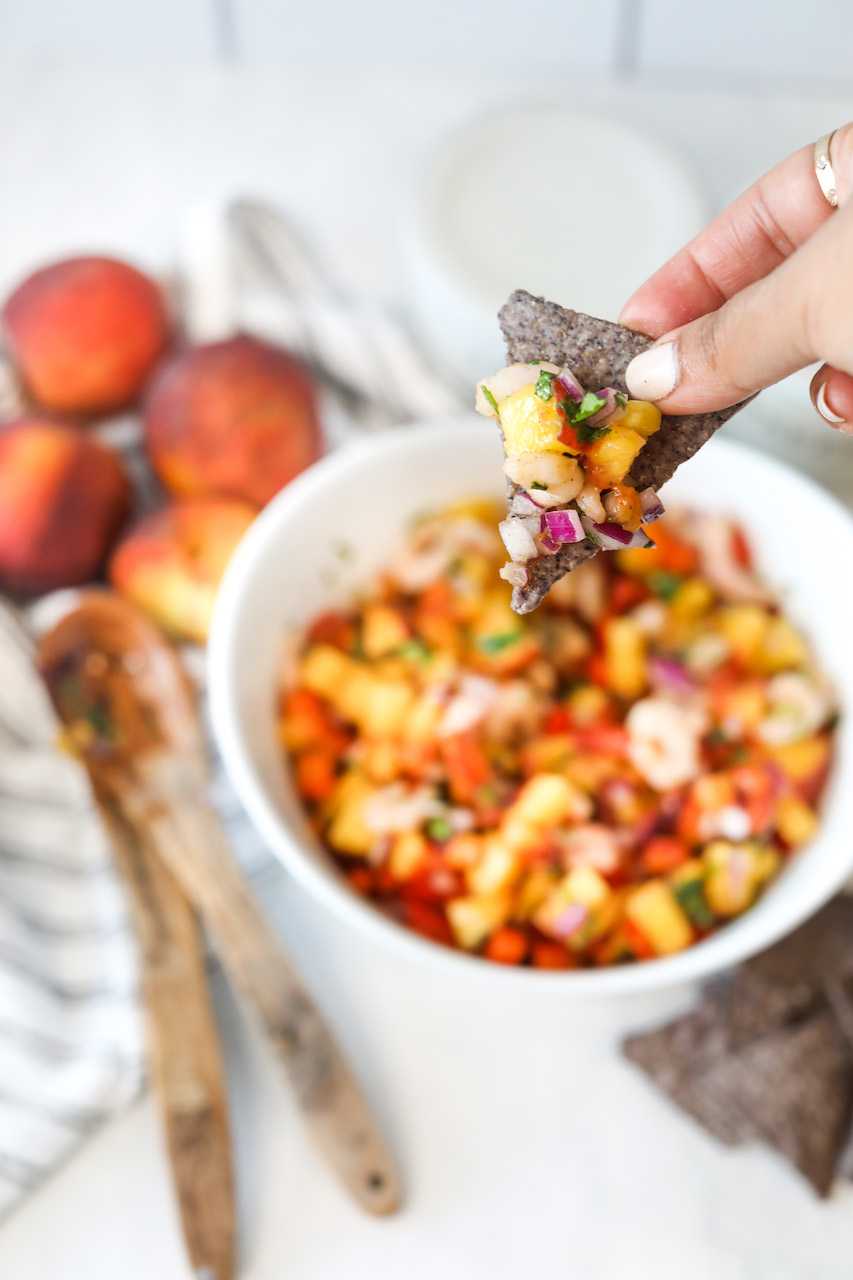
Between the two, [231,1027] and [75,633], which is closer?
[231,1027]

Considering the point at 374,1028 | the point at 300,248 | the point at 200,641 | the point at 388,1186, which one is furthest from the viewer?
the point at 300,248

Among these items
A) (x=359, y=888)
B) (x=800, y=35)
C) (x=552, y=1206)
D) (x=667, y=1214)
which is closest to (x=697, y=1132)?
(x=667, y=1214)

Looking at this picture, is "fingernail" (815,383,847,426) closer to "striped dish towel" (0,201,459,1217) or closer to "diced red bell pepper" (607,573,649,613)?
"diced red bell pepper" (607,573,649,613)

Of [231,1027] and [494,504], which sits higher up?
[494,504]

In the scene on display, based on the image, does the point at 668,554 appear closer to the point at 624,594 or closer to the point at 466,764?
the point at 624,594

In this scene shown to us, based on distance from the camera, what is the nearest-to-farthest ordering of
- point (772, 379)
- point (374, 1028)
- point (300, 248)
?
point (772, 379), point (374, 1028), point (300, 248)

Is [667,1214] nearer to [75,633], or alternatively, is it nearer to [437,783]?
[437,783]

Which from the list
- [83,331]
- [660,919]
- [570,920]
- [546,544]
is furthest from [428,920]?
[83,331]
